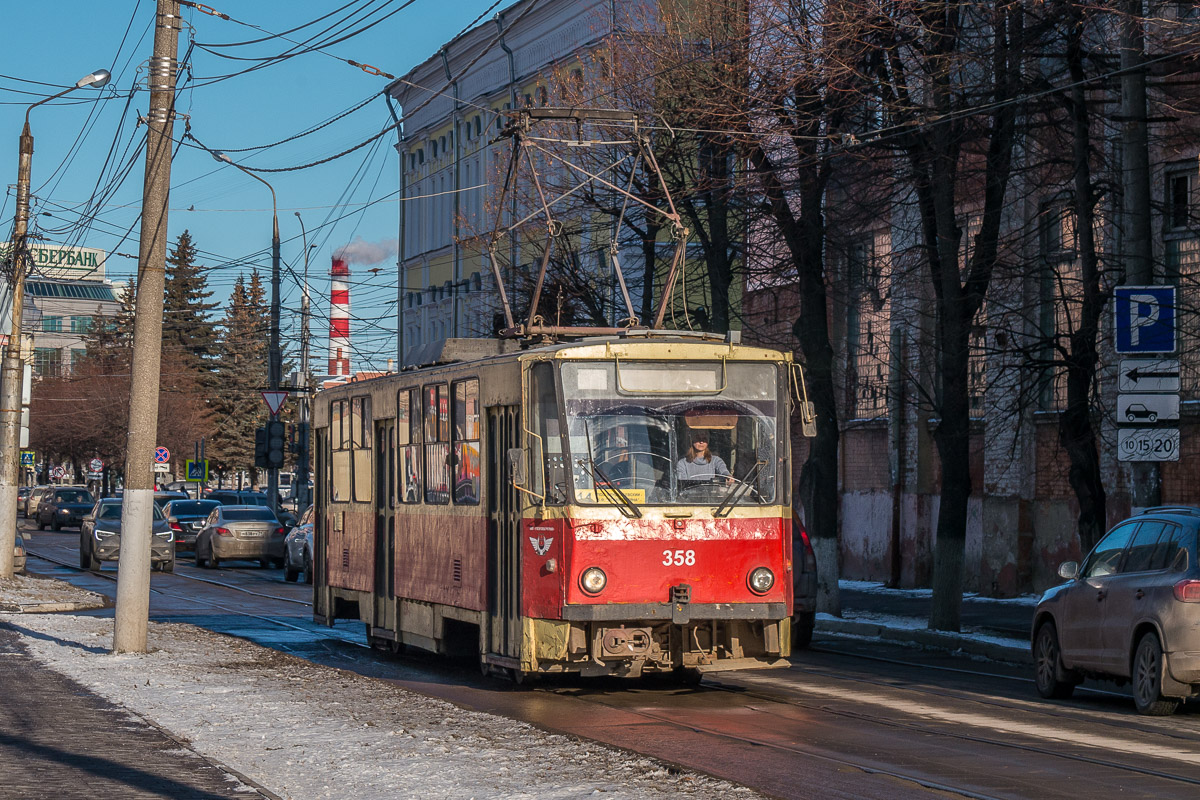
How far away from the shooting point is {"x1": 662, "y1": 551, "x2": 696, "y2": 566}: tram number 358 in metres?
13.5

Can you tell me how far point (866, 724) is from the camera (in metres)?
12.2

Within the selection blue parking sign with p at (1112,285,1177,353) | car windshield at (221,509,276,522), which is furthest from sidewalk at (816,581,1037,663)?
car windshield at (221,509,276,522)

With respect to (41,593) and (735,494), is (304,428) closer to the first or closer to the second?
(41,593)

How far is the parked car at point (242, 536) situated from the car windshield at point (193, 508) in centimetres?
595

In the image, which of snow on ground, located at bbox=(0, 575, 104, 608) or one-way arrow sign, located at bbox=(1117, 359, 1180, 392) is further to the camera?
snow on ground, located at bbox=(0, 575, 104, 608)

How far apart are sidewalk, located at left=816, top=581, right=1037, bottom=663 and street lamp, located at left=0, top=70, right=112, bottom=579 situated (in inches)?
599

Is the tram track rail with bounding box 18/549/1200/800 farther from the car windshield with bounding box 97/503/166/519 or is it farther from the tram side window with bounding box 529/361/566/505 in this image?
the car windshield with bounding box 97/503/166/519

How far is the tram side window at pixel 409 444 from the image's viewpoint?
54.1 ft

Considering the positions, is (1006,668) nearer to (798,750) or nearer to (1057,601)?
(1057,601)

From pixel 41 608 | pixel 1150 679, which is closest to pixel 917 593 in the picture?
pixel 41 608

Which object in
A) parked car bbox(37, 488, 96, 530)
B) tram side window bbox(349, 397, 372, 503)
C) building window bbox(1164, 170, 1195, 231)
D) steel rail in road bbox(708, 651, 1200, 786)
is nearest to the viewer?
steel rail in road bbox(708, 651, 1200, 786)

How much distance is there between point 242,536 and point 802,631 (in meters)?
23.9

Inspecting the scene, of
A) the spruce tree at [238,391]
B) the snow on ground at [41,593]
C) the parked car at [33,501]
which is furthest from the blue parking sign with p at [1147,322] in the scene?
the spruce tree at [238,391]

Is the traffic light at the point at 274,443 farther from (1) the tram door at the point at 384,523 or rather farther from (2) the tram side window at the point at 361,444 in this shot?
(1) the tram door at the point at 384,523
